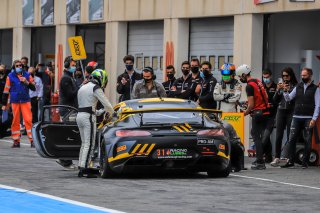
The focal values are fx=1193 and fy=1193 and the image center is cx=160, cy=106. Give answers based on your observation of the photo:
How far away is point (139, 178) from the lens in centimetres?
1797

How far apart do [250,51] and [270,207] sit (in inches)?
571

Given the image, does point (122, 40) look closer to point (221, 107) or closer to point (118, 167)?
point (221, 107)

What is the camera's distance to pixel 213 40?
2994 centimetres

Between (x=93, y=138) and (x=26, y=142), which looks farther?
(x=26, y=142)

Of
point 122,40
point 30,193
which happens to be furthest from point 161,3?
point 30,193

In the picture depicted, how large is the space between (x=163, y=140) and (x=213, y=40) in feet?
41.4

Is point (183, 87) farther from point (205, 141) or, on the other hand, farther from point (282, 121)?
point (205, 141)

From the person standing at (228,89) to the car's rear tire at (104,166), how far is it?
181 inches

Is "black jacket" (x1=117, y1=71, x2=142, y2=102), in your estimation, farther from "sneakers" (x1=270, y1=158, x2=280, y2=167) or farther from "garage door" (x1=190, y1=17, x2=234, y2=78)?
"garage door" (x1=190, y1=17, x2=234, y2=78)

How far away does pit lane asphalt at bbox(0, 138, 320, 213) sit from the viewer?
13539 mm

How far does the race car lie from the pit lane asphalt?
0.78 ft

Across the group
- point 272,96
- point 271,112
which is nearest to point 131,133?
point 271,112

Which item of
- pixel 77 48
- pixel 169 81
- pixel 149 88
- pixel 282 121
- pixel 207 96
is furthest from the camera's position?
pixel 77 48

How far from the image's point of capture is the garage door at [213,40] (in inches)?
1152
